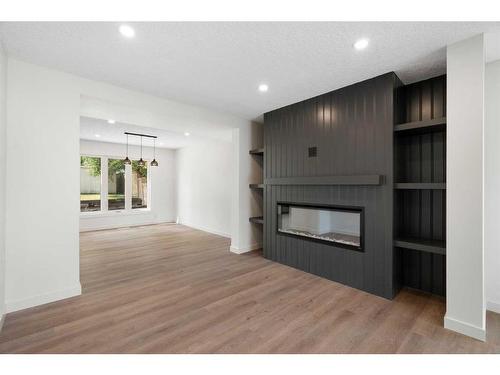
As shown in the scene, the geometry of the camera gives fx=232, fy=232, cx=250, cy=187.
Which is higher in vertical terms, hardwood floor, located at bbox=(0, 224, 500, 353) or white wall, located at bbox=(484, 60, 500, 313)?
white wall, located at bbox=(484, 60, 500, 313)

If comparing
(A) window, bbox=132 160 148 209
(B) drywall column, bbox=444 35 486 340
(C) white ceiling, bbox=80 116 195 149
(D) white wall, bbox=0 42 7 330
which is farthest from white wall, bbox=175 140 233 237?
(B) drywall column, bbox=444 35 486 340

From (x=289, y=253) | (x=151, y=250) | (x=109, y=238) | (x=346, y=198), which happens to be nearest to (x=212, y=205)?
(x=151, y=250)

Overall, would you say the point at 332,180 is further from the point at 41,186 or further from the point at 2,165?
the point at 2,165

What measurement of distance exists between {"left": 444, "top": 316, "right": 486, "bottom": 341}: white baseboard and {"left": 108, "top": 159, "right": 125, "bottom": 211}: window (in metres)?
7.98

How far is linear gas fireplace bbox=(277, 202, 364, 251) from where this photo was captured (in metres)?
3.07

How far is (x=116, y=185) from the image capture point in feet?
24.0

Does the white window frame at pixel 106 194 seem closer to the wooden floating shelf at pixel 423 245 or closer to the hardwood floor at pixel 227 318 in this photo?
the hardwood floor at pixel 227 318

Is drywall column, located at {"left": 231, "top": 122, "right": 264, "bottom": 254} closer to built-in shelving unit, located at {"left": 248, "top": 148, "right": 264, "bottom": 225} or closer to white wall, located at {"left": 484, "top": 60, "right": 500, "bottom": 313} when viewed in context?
built-in shelving unit, located at {"left": 248, "top": 148, "right": 264, "bottom": 225}

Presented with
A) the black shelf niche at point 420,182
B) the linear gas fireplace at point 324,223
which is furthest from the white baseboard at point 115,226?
the black shelf niche at point 420,182

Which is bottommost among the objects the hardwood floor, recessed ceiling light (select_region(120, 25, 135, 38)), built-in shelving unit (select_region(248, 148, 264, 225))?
the hardwood floor

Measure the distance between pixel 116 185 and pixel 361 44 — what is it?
748 cm

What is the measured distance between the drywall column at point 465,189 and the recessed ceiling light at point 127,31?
2.83 m

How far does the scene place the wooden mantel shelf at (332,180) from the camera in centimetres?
273

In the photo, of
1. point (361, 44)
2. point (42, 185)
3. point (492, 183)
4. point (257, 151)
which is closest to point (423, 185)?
point (492, 183)
